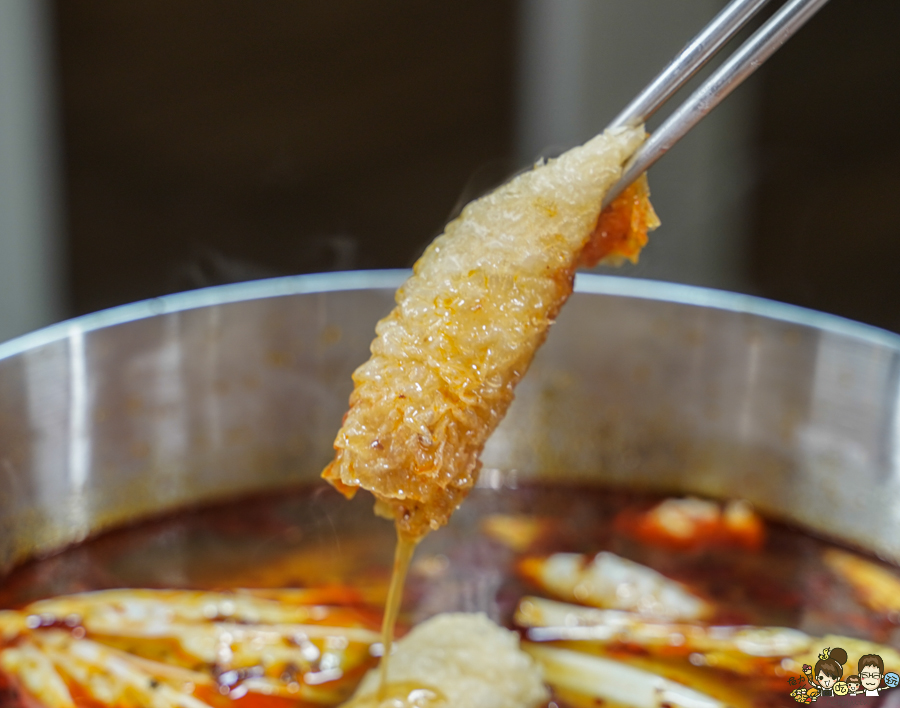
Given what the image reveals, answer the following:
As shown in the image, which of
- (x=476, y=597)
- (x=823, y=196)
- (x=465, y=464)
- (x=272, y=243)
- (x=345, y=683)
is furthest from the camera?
(x=823, y=196)

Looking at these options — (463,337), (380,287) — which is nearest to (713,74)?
(463,337)

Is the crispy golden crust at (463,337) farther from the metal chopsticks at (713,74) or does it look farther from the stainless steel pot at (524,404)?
the stainless steel pot at (524,404)

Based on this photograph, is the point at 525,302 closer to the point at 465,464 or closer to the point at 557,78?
the point at 465,464

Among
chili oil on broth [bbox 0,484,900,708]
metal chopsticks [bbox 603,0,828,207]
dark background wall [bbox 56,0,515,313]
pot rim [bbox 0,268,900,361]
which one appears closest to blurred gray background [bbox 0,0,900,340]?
dark background wall [bbox 56,0,515,313]

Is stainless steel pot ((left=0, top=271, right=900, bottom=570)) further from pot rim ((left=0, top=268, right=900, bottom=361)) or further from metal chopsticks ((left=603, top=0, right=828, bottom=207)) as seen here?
metal chopsticks ((left=603, top=0, right=828, bottom=207))

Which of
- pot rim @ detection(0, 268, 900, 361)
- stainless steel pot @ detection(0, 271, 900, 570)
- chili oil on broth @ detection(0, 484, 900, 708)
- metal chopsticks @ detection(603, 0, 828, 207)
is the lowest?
chili oil on broth @ detection(0, 484, 900, 708)

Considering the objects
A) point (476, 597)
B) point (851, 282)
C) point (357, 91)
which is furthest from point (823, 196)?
point (476, 597)

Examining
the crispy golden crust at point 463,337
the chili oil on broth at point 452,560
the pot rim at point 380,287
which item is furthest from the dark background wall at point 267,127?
the crispy golden crust at point 463,337
